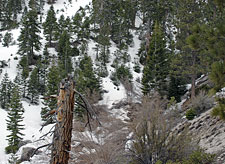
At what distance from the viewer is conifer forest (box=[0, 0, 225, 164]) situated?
17.4 ft

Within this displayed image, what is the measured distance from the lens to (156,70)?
30.0 metres

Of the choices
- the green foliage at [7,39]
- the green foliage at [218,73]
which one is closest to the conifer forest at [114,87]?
the green foliage at [218,73]

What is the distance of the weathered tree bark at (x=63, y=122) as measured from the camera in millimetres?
5094

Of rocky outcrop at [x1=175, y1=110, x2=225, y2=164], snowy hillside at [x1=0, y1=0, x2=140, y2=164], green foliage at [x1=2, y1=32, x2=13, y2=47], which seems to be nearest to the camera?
rocky outcrop at [x1=175, y1=110, x2=225, y2=164]

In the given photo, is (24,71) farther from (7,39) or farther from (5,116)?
(7,39)

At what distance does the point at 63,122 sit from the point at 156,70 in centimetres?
2578

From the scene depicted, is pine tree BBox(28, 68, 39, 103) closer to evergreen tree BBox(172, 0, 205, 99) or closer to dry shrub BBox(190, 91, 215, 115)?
evergreen tree BBox(172, 0, 205, 99)

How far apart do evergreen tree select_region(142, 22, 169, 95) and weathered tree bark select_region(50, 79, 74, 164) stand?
24114 millimetres

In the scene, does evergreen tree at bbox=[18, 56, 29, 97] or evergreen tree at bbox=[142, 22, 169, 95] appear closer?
evergreen tree at bbox=[142, 22, 169, 95]

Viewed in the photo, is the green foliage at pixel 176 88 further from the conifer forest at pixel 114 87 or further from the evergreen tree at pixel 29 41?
the evergreen tree at pixel 29 41

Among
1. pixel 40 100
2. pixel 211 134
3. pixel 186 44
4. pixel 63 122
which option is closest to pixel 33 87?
pixel 40 100

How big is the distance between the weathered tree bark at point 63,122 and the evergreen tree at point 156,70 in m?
24.1

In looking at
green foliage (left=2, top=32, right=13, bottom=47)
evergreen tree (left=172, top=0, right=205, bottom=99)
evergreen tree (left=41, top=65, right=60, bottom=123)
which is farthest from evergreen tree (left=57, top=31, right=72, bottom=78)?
evergreen tree (left=172, top=0, right=205, bottom=99)

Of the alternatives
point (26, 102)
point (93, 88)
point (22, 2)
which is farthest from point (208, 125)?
point (22, 2)
